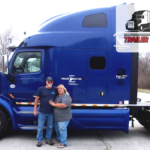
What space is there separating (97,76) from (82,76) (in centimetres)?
41

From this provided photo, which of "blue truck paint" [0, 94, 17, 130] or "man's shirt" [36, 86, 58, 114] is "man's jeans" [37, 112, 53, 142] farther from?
"blue truck paint" [0, 94, 17, 130]

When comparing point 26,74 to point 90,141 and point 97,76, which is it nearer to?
point 97,76

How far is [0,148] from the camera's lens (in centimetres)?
463

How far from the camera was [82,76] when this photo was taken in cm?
516

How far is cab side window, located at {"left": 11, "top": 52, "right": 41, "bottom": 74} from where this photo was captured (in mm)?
5242

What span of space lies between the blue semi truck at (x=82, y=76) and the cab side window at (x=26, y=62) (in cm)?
3

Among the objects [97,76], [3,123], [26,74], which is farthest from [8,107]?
[97,76]

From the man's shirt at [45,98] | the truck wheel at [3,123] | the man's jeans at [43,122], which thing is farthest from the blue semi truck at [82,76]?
the man's shirt at [45,98]

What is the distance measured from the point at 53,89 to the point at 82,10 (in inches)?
95.6

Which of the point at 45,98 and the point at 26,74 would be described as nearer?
the point at 45,98

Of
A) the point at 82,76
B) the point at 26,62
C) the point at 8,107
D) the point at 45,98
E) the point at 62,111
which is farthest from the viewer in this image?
the point at 26,62

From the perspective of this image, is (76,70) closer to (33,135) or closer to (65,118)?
(65,118)

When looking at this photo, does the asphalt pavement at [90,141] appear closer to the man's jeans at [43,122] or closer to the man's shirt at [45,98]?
the man's jeans at [43,122]

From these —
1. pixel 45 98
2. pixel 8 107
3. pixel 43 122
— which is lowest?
pixel 43 122
